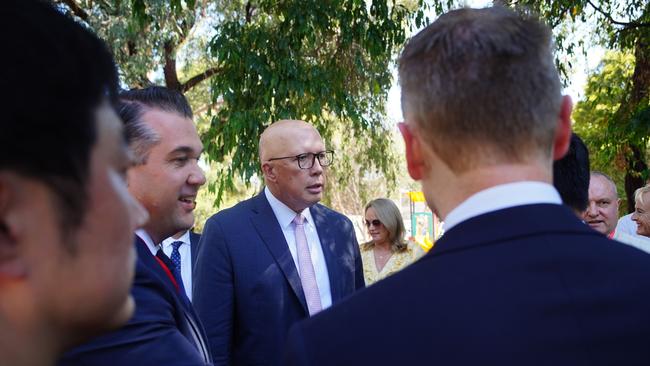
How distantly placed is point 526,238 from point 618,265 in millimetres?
186

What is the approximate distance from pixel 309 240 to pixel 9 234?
3288 millimetres

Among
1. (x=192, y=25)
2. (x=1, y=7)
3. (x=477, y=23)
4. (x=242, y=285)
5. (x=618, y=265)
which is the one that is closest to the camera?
(x=1, y=7)

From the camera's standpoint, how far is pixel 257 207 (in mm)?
4152

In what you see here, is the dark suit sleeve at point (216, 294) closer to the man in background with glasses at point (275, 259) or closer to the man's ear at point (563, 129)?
the man in background with glasses at point (275, 259)

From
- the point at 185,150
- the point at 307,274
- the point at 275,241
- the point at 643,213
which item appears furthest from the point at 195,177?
the point at 643,213

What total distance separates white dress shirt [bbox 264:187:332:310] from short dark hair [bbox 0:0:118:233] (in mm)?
3051

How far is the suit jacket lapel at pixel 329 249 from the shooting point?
4.07m

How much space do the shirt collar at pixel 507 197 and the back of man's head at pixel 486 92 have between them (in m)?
0.06

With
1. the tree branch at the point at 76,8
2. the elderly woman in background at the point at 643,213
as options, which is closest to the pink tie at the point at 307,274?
the elderly woman in background at the point at 643,213

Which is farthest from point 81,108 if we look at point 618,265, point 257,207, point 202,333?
point 257,207

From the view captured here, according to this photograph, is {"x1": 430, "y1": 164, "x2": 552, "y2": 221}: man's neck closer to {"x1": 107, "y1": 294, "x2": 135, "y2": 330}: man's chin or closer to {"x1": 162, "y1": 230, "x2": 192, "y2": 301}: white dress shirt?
{"x1": 107, "y1": 294, "x2": 135, "y2": 330}: man's chin

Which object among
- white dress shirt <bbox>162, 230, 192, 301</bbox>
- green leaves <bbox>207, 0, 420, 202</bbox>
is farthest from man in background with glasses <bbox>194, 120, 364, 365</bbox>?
green leaves <bbox>207, 0, 420, 202</bbox>

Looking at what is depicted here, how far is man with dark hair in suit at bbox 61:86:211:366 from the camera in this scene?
2.06 meters

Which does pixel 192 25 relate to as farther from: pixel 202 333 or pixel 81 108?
pixel 81 108
